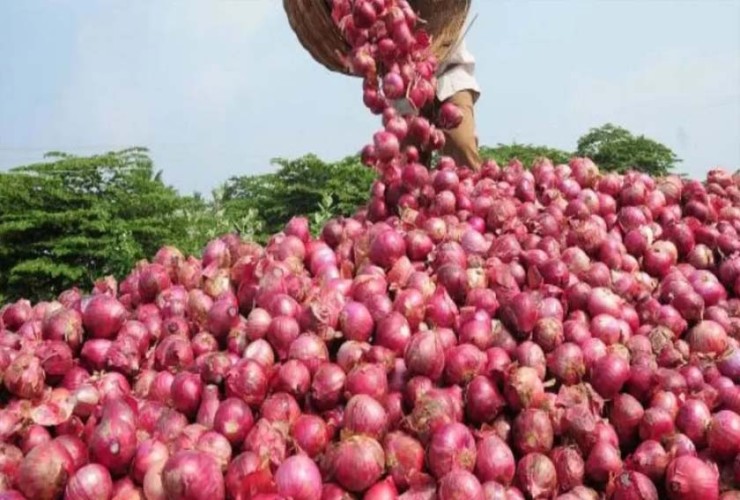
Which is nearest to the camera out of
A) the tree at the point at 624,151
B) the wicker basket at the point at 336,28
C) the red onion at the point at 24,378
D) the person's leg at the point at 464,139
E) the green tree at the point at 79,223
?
the red onion at the point at 24,378

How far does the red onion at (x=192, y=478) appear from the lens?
1.12 metres

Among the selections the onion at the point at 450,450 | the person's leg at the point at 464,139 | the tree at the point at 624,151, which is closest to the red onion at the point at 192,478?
the onion at the point at 450,450

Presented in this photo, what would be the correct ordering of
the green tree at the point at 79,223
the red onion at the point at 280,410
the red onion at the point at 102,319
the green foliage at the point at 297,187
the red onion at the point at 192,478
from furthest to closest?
1. the green foliage at the point at 297,187
2. the green tree at the point at 79,223
3. the red onion at the point at 102,319
4. the red onion at the point at 280,410
5. the red onion at the point at 192,478

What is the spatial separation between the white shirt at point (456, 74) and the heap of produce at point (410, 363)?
1.71 metres

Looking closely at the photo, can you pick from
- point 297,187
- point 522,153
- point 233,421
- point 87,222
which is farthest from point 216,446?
point 522,153

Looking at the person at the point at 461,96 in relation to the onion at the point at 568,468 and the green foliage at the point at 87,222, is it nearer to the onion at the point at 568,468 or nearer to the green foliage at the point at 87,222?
the onion at the point at 568,468

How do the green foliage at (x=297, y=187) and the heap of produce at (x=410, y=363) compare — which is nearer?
the heap of produce at (x=410, y=363)

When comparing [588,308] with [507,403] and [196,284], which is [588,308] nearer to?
[507,403]

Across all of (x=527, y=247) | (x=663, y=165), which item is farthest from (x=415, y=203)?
(x=663, y=165)

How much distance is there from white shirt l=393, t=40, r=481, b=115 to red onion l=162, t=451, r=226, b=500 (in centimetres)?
280

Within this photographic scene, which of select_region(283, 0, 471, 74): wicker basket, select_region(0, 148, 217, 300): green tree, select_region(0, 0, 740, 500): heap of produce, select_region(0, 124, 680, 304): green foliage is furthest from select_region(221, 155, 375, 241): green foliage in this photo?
select_region(0, 0, 740, 500): heap of produce

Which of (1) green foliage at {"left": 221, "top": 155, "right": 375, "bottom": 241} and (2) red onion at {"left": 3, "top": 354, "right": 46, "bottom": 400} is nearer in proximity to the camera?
(2) red onion at {"left": 3, "top": 354, "right": 46, "bottom": 400}

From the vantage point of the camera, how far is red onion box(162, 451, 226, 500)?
3.69 ft

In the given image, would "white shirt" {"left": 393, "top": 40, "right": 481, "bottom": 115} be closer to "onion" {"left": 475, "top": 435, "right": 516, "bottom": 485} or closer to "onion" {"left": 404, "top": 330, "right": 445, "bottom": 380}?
"onion" {"left": 404, "top": 330, "right": 445, "bottom": 380}
